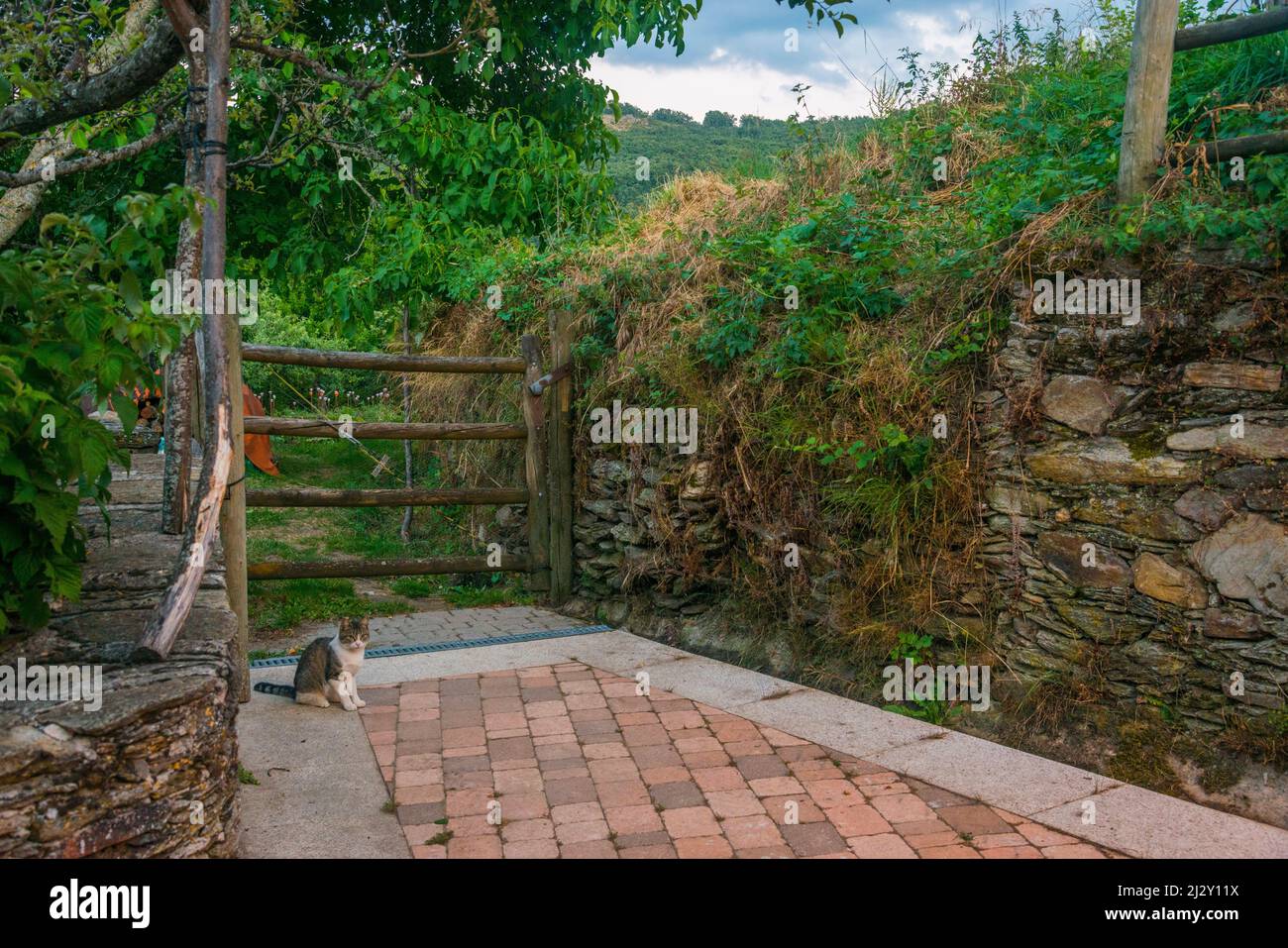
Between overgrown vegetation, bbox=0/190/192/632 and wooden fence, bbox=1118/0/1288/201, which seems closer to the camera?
overgrown vegetation, bbox=0/190/192/632

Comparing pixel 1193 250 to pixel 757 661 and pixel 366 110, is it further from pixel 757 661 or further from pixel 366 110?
pixel 366 110

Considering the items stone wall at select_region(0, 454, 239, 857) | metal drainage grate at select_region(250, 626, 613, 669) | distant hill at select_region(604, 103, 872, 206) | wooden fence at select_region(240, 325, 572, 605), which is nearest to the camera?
stone wall at select_region(0, 454, 239, 857)

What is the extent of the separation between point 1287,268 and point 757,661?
3.32 meters

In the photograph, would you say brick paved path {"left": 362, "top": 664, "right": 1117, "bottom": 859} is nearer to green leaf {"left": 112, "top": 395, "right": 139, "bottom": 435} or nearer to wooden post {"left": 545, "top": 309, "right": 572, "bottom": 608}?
green leaf {"left": 112, "top": 395, "right": 139, "bottom": 435}

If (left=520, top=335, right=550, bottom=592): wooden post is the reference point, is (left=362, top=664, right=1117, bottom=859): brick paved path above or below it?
below

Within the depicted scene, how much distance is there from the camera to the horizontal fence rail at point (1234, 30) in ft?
14.9

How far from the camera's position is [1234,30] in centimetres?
468

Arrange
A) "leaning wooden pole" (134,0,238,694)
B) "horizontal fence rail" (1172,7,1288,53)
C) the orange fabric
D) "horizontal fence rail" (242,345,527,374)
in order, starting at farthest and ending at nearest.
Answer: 1. the orange fabric
2. "horizontal fence rail" (242,345,527,374)
3. "horizontal fence rail" (1172,7,1288,53)
4. "leaning wooden pole" (134,0,238,694)

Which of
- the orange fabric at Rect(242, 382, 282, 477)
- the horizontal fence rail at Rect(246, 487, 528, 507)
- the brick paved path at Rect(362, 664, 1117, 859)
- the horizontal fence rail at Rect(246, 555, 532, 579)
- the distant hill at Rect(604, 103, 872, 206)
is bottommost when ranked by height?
the brick paved path at Rect(362, 664, 1117, 859)

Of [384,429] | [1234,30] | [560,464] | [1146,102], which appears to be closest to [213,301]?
[384,429]

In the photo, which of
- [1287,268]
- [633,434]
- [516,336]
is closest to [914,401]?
[1287,268]

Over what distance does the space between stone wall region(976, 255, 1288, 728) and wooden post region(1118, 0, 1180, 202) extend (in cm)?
63

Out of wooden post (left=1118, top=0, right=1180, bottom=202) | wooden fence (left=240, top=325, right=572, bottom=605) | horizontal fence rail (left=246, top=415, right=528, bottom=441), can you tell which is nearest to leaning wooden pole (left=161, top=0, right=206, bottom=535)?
horizontal fence rail (left=246, top=415, right=528, bottom=441)

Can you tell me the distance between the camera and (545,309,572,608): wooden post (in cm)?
762
